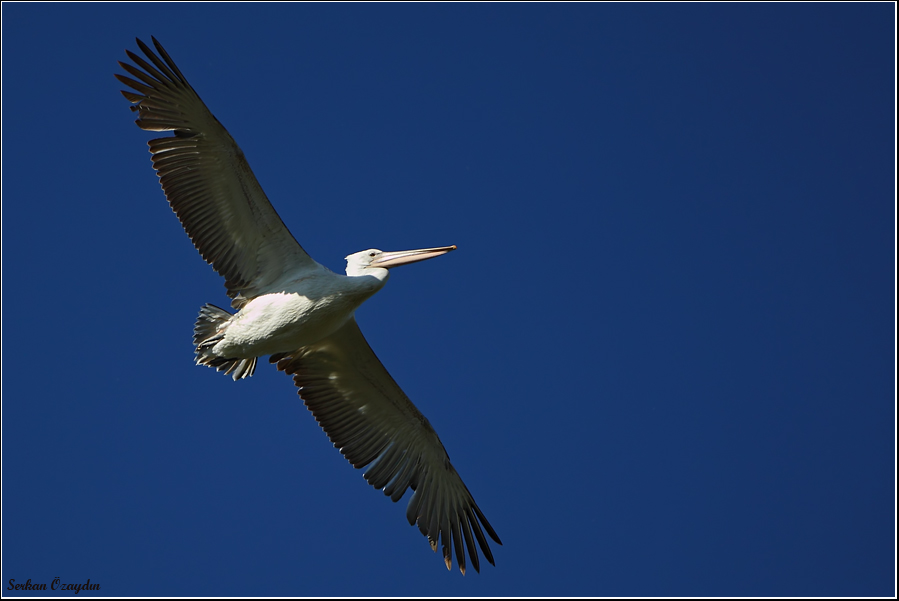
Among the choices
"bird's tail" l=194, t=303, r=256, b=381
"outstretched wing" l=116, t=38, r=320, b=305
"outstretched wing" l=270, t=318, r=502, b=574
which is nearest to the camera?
"outstretched wing" l=116, t=38, r=320, b=305

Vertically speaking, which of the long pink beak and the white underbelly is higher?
the long pink beak

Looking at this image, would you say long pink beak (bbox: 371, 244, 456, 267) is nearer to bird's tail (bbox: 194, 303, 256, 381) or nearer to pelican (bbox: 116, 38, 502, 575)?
pelican (bbox: 116, 38, 502, 575)

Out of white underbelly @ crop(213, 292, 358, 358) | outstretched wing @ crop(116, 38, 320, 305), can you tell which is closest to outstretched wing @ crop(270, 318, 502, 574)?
white underbelly @ crop(213, 292, 358, 358)

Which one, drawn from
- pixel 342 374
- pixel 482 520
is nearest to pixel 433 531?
pixel 482 520

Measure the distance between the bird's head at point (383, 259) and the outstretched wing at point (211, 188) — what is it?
1.43 feet

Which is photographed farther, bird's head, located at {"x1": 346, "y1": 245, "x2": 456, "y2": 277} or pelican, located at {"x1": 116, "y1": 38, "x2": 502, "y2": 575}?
bird's head, located at {"x1": 346, "y1": 245, "x2": 456, "y2": 277}

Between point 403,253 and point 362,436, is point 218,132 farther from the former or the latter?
point 362,436

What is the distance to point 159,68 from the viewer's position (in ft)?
27.0

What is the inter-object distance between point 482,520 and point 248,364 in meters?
2.99

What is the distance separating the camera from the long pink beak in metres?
8.88

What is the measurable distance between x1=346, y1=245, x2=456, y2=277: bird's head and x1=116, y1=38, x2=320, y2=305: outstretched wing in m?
0.44

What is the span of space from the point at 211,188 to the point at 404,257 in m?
1.99

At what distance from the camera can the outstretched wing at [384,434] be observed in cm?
944

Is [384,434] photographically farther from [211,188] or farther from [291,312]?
[211,188]
